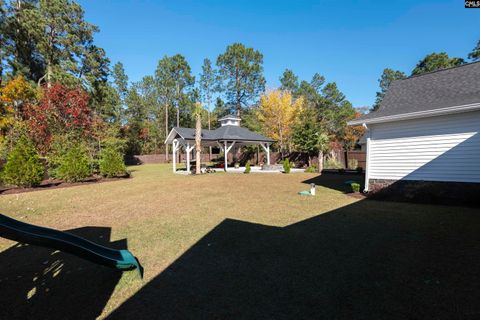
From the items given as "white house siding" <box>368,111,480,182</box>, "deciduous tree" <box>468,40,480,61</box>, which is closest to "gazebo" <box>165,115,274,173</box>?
"white house siding" <box>368,111,480,182</box>

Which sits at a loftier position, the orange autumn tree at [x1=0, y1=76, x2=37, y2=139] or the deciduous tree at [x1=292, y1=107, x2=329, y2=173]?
the orange autumn tree at [x1=0, y1=76, x2=37, y2=139]

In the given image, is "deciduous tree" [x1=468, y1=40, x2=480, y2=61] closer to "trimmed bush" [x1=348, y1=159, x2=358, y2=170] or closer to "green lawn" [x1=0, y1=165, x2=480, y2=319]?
"trimmed bush" [x1=348, y1=159, x2=358, y2=170]

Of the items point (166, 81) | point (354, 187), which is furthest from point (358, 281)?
point (166, 81)

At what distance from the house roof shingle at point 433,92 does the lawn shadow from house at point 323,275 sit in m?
3.82

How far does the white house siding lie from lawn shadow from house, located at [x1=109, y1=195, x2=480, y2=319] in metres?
2.24

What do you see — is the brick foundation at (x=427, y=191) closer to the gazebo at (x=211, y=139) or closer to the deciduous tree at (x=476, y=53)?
the gazebo at (x=211, y=139)

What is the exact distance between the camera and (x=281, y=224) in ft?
18.5

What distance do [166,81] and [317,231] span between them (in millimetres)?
41525

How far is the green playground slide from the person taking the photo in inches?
103

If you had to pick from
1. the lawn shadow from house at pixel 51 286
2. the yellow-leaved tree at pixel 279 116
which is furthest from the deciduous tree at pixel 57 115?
the yellow-leaved tree at pixel 279 116

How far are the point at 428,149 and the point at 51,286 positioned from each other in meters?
9.81

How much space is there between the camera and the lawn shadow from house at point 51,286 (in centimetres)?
263

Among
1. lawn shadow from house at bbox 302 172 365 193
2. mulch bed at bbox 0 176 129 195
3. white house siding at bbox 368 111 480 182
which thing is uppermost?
white house siding at bbox 368 111 480 182

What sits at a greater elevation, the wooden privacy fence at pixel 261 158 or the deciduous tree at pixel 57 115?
the deciduous tree at pixel 57 115
